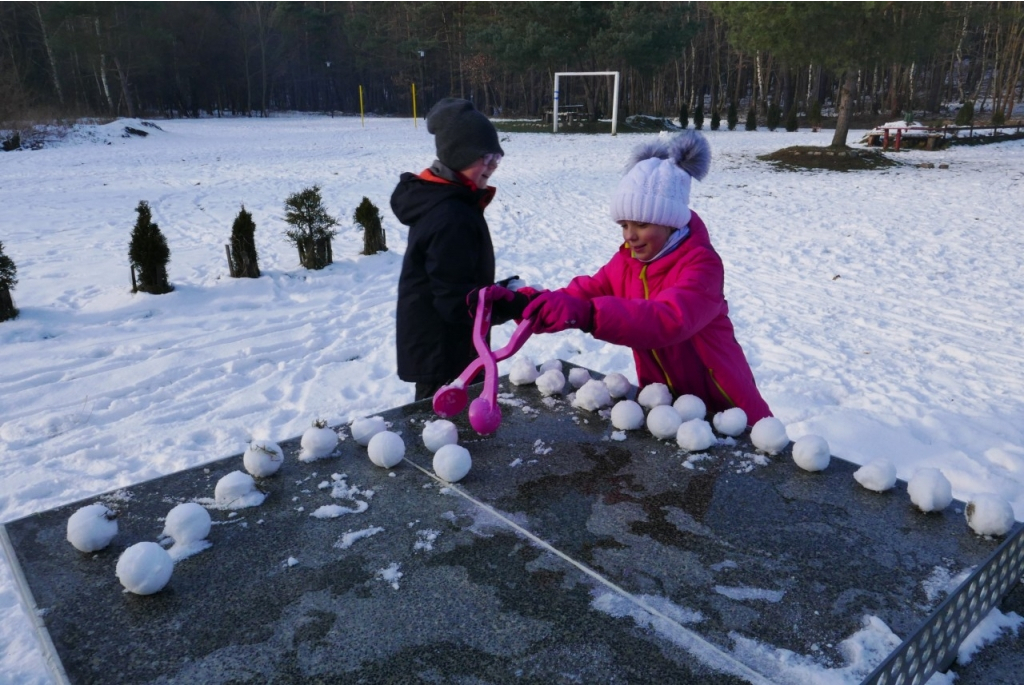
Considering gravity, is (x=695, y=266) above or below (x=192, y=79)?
below

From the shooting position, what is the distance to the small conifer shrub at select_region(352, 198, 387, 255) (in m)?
8.69

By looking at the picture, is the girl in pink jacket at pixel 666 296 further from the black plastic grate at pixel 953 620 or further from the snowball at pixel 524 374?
the black plastic grate at pixel 953 620

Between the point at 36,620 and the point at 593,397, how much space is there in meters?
1.67

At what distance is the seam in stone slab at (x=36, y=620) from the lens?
4.32 ft

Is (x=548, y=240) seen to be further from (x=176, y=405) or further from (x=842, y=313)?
(x=176, y=405)

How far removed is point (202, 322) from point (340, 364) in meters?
1.78

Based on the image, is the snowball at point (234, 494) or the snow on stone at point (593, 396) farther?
the snow on stone at point (593, 396)

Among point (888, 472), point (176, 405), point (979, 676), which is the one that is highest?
point (888, 472)

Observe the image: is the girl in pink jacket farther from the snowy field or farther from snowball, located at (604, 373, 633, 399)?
the snowy field

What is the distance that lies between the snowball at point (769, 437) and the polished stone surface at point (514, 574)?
41mm

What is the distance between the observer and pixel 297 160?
19.9 meters

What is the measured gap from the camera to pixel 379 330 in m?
6.17

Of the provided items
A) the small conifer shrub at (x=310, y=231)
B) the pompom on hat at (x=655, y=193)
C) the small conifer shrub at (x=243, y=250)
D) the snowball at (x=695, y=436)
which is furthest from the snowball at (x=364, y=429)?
A: the small conifer shrub at (x=310, y=231)

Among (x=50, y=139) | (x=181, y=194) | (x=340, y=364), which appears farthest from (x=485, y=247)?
(x=50, y=139)
